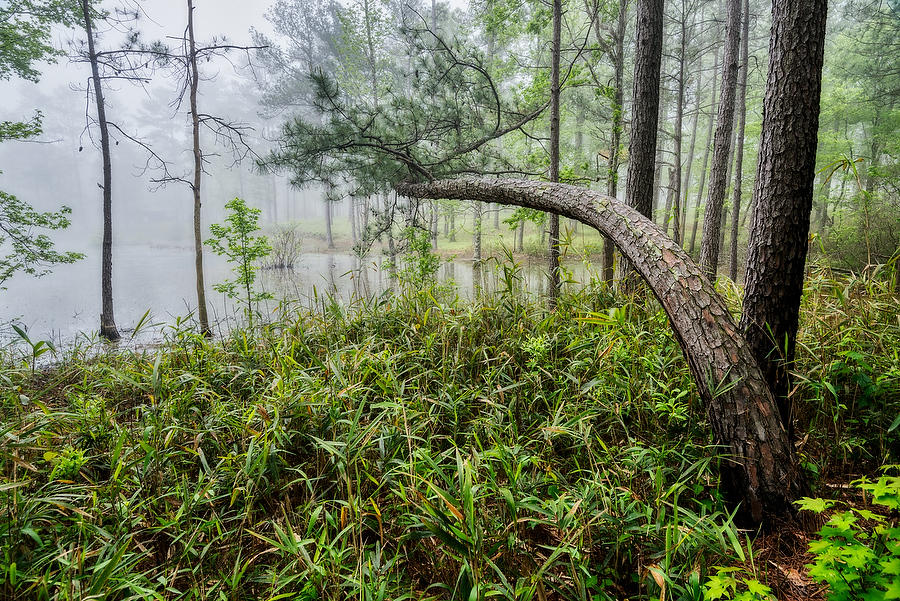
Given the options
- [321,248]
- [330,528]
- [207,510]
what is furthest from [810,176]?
[321,248]

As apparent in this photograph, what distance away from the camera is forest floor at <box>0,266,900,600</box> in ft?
4.03

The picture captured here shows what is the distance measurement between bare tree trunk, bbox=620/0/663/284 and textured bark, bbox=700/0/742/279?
3063mm

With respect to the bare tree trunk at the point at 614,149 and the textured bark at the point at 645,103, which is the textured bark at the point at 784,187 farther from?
the bare tree trunk at the point at 614,149

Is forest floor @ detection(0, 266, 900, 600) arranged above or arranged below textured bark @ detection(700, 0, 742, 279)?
below

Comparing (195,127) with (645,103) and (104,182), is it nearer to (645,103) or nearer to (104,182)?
(104,182)

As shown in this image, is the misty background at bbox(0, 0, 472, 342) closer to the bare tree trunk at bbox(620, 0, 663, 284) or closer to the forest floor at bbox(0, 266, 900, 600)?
the forest floor at bbox(0, 266, 900, 600)

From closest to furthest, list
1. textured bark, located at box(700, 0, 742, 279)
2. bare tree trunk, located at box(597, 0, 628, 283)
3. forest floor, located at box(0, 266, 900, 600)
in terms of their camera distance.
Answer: forest floor, located at box(0, 266, 900, 600)
bare tree trunk, located at box(597, 0, 628, 283)
textured bark, located at box(700, 0, 742, 279)

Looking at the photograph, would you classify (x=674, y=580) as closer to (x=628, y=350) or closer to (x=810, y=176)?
(x=628, y=350)

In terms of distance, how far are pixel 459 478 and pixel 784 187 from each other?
6.51 ft

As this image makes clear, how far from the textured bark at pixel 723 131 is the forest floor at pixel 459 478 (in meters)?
4.04

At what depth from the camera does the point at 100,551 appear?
4.24ft

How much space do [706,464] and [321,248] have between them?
2098cm

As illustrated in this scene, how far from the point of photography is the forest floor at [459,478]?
123 centimetres

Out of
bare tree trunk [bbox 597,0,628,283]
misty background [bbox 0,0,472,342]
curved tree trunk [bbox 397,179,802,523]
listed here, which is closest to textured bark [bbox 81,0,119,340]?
misty background [bbox 0,0,472,342]
